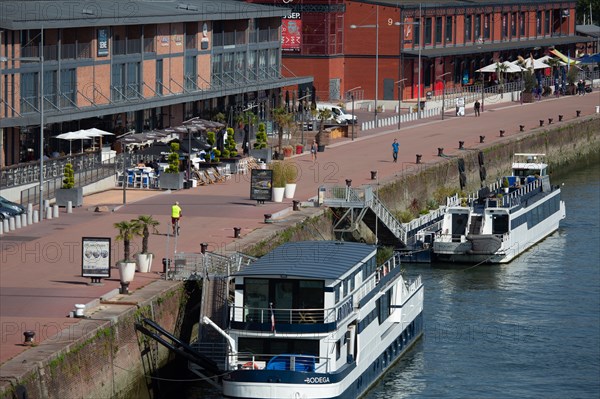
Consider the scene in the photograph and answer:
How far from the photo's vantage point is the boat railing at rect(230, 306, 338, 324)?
49094 mm

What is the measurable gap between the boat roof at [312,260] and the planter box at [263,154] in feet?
129

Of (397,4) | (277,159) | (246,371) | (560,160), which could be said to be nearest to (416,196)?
(277,159)

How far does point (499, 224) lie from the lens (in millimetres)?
79500

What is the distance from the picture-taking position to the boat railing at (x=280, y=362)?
4847cm

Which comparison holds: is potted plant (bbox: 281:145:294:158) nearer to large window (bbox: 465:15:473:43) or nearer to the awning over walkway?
the awning over walkway

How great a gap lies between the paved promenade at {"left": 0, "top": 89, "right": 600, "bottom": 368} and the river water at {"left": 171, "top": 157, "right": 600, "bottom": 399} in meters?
5.91

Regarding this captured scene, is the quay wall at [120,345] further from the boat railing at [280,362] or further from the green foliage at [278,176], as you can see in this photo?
the green foliage at [278,176]

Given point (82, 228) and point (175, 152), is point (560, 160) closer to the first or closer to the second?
point (175, 152)

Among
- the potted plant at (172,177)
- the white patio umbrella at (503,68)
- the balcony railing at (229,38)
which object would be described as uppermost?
the balcony railing at (229,38)

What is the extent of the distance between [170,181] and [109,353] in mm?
34406

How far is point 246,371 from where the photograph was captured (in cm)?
4747

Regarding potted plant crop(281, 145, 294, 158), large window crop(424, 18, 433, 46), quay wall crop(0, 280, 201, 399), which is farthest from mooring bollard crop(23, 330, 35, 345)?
large window crop(424, 18, 433, 46)

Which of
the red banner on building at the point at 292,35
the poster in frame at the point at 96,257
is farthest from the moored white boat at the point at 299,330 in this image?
the red banner on building at the point at 292,35

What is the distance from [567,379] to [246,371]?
13227mm
